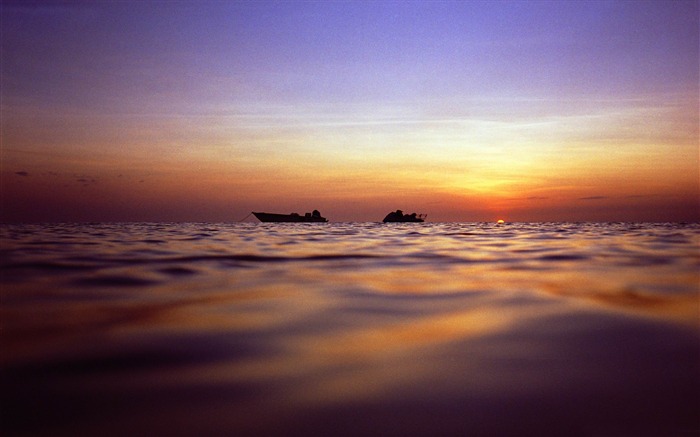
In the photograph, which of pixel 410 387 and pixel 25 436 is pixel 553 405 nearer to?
pixel 410 387

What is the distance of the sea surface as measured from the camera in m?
2.08

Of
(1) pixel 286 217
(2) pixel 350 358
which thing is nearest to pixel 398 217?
(1) pixel 286 217

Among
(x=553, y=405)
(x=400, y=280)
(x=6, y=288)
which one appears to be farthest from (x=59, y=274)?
(x=553, y=405)

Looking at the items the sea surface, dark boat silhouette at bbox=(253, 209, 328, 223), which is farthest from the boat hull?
the sea surface

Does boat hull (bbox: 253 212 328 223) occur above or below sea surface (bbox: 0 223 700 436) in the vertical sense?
above

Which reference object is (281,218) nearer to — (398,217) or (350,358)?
(398,217)

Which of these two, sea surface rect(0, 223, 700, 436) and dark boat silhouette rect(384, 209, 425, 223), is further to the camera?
dark boat silhouette rect(384, 209, 425, 223)

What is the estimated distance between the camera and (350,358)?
3.06 meters

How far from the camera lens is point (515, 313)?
4.39 m

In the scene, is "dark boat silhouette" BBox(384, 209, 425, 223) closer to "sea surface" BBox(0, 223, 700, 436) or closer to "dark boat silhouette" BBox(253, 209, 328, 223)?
"dark boat silhouette" BBox(253, 209, 328, 223)

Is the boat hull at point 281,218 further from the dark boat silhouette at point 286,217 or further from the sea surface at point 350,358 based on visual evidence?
the sea surface at point 350,358

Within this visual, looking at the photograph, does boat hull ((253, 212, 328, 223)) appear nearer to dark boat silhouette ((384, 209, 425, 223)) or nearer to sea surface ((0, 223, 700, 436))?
dark boat silhouette ((384, 209, 425, 223))

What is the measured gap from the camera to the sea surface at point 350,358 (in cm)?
208

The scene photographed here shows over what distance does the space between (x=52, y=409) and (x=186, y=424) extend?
73 cm
